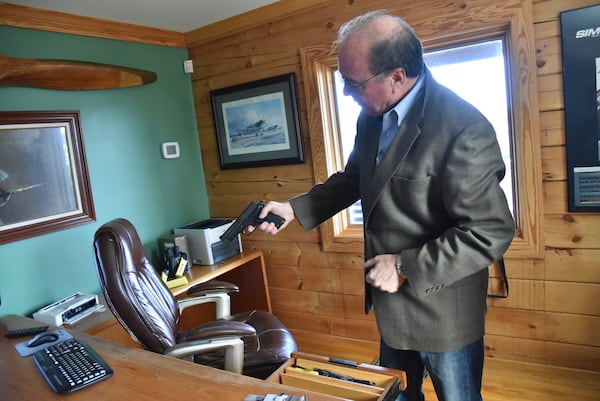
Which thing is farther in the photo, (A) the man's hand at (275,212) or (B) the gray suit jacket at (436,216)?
(A) the man's hand at (275,212)

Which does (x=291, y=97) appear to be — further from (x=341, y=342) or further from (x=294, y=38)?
(x=341, y=342)

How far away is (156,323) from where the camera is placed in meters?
1.79

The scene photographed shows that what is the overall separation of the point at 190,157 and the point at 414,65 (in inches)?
88.6

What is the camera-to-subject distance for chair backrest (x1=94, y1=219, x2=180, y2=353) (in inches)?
67.5

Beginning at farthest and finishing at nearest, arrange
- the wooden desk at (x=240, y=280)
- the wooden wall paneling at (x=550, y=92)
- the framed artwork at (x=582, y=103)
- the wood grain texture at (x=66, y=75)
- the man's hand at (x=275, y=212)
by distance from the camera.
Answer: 1. the wooden desk at (x=240, y=280)
2. the wood grain texture at (x=66, y=75)
3. the wooden wall paneling at (x=550, y=92)
4. the framed artwork at (x=582, y=103)
5. the man's hand at (x=275, y=212)

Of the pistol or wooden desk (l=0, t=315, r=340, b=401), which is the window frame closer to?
the pistol

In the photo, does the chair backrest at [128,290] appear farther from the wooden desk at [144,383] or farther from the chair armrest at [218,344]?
the wooden desk at [144,383]

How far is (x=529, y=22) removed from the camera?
78.2 inches

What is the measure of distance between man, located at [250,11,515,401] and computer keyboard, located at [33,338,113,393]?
0.89m

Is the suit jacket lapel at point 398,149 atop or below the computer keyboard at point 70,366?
atop

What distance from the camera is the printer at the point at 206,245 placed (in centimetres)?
274

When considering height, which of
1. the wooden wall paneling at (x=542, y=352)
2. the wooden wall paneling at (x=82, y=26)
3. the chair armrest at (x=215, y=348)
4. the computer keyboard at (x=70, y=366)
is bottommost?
the wooden wall paneling at (x=542, y=352)

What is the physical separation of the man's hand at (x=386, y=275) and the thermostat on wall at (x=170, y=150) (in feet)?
6.93

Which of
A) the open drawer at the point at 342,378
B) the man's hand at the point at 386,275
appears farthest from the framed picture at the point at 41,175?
the man's hand at the point at 386,275
